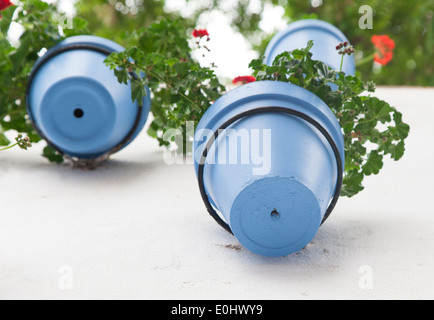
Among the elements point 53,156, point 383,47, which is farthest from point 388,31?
point 53,156

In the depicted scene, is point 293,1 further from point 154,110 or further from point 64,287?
point 64,287

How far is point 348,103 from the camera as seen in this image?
159cm

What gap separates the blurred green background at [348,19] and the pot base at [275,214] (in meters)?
5.05

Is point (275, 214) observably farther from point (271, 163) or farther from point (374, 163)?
point (374, 163)

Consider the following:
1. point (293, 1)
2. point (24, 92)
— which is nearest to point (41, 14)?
point (24, 92)

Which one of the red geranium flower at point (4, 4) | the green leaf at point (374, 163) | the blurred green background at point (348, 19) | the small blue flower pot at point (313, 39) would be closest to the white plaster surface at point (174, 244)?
the green leaf at point (374, 163)

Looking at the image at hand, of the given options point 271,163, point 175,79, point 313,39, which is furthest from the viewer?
point 313,39

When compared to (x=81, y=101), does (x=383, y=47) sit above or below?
above

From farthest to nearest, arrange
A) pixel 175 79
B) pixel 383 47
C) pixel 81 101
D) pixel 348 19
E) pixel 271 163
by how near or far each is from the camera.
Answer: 1. pixel 348 19
2. pixel 383 47
3. pixel 81 101
4. pixel 175 79
5. pixel 271 163

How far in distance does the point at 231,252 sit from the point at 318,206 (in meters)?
0.34

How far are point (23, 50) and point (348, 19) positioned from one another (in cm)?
508

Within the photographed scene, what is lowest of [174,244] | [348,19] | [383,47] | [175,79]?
[174,244]

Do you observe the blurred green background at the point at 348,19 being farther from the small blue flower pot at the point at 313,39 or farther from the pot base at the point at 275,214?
the pot base at the point at 275,214

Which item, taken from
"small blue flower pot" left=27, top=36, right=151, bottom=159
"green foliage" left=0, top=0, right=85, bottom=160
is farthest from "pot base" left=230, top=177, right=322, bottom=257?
"green foliage" left=0, top=0, right=85, bottom=160
